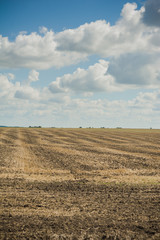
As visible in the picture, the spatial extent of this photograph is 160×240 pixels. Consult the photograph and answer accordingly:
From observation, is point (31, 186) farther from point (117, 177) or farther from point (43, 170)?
point (117, 177)

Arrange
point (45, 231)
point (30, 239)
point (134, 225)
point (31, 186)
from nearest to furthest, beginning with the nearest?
point (30, 239) < point (45, 231) < point (134, 225) < point (31, 186)

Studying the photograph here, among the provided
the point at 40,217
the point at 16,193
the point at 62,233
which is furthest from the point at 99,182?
the point at 62,233

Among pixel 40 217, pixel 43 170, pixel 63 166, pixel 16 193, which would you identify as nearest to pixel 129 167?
pixel 63 166

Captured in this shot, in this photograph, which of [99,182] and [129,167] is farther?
[129,167]

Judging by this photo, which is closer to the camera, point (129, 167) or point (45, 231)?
point (45, 231)

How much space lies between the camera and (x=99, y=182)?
40.5 ft

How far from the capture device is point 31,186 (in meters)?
11.3

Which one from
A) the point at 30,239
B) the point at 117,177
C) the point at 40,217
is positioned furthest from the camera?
the point at 117,177

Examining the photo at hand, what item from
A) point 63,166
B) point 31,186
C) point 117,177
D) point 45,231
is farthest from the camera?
point 63,166

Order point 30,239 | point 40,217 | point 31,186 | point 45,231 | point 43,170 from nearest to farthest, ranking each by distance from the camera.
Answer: point 30,239, point 45,231, point 40,217, point 31,186, point 43,170

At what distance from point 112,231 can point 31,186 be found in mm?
6004

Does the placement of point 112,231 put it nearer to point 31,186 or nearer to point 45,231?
point 45,231

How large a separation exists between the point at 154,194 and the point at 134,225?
3.72m

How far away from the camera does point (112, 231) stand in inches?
249
